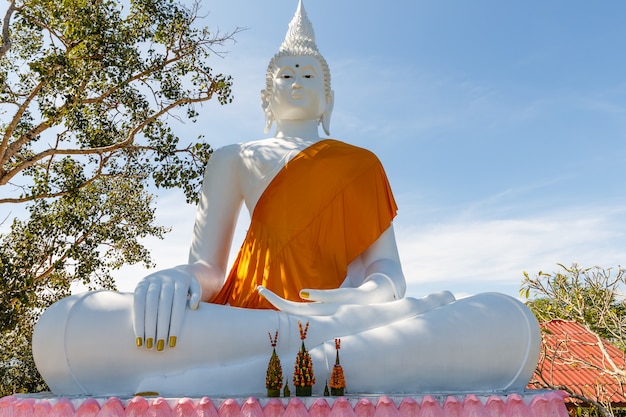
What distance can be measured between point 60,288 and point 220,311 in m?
7.03

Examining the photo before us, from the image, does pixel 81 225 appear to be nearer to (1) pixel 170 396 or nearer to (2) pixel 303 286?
(2) pixel 303 286

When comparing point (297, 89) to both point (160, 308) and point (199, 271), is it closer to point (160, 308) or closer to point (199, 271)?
point (199, 271)

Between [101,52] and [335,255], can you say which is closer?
[335,255]

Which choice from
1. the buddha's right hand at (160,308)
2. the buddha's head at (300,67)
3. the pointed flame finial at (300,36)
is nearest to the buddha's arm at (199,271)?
the buddha's right hand at (160,308)

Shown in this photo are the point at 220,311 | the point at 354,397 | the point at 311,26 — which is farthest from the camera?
the point at 311,26

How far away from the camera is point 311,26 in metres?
5.14

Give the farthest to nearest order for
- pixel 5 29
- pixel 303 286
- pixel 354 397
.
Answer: pixel 5 29 → pixel 303 286 → pixel 354 397

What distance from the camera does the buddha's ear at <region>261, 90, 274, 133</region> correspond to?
502 centimetres

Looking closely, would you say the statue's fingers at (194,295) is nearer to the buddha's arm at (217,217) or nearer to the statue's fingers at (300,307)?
the statue's fingers at (300,307)

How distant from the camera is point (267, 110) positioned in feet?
16.5

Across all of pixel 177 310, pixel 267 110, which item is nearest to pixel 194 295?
pixel 177 310

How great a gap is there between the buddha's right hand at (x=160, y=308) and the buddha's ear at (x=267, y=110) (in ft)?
6.62

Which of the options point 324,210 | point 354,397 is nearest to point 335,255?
point 324,210

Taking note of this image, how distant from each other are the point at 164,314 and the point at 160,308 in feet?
0.13
